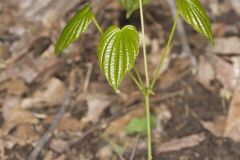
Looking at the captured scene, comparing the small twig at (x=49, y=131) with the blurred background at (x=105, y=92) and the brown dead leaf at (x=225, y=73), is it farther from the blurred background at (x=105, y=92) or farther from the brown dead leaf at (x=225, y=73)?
the brown dead leaf at (x=225, y=73)

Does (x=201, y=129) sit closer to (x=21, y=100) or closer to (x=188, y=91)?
(x=188, y=91)

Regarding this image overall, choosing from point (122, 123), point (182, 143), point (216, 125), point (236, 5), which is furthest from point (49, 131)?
point (236, 5)

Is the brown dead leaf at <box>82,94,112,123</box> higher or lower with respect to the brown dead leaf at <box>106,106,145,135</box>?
higher

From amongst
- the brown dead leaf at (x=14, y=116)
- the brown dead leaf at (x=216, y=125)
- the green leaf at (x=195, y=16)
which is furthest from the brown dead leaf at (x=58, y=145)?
the green leaf at (x=195, y=16)

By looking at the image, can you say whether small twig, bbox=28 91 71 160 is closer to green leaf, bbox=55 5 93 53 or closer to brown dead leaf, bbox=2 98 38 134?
brown dead leaf, bbox=2 98 38 134

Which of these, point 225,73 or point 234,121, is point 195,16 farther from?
point 225,73

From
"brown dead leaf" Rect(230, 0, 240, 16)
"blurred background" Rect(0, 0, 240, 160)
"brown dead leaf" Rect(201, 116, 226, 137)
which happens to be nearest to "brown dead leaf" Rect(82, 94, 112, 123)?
"blurred background" Rect(0, 0, 240, 160)

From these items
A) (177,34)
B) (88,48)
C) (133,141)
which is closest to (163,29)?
(177,34)
